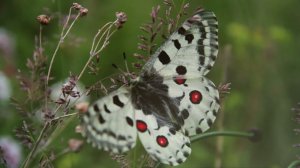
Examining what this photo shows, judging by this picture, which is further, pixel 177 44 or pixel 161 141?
pixel 177 44

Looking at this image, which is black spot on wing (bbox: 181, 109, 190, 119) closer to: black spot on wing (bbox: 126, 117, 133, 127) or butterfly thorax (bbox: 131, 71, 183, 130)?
butterfly thorax (bbox: 131, 71, 183, 130)

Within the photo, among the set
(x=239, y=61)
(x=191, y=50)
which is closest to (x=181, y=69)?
(x=191, y=50)

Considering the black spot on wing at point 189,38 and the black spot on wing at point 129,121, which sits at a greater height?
the black spot on wing at point 189,38

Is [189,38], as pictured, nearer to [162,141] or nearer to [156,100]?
[156,100]

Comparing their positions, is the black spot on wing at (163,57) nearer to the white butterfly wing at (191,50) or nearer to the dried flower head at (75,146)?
the white butterfly wing at (191,50)

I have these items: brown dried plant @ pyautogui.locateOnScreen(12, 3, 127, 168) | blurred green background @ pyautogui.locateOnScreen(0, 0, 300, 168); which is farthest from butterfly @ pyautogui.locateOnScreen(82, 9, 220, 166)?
blurred green background @ pyautogui.locateOnScreen(0, 0, 300, 168)

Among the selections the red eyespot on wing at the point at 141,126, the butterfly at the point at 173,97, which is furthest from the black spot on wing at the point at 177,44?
the red eyespot on wing at the point at 141,126
